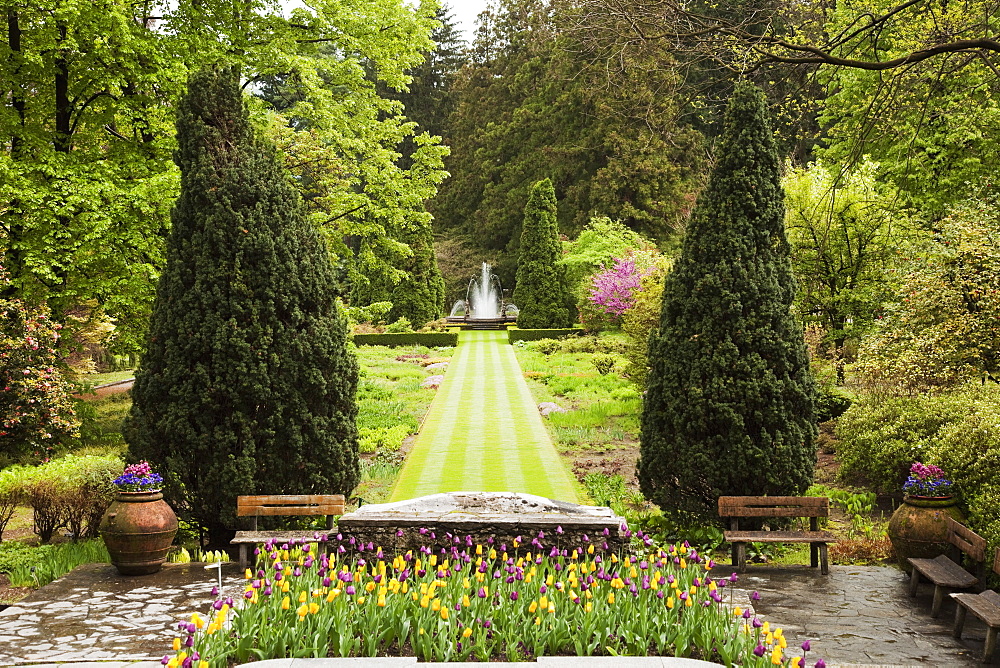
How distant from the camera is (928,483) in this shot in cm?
784

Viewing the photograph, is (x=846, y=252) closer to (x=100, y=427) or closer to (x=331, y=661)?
(x=331, y=661)

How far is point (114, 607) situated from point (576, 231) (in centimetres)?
3651

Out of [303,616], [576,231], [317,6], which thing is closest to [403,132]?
[317,6]

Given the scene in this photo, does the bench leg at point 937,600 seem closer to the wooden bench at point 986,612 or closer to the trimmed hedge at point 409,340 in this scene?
the wooden bench at point 986,612

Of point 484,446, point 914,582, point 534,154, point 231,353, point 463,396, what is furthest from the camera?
point 534,154

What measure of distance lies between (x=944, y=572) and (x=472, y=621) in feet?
14.1

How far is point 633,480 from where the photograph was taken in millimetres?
12164

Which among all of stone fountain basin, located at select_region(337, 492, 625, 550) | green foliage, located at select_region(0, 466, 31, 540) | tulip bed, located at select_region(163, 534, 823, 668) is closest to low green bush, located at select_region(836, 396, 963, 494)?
stone fountain basin, located at select_region(337, 492, 625, 550)

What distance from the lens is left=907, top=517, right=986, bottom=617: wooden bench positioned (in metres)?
6.77

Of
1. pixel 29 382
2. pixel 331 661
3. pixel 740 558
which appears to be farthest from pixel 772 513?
pixel 29 382

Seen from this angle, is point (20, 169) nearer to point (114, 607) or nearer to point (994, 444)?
point (114, 607)

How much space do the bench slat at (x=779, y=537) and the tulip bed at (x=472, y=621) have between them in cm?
215

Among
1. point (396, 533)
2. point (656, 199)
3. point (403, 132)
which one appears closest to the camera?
point (396, 533)

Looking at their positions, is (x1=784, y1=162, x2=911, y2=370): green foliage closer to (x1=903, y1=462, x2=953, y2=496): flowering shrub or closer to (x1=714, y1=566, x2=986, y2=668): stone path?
(x1=903, y1=462, x2=953, y2=496): flowering shrub
